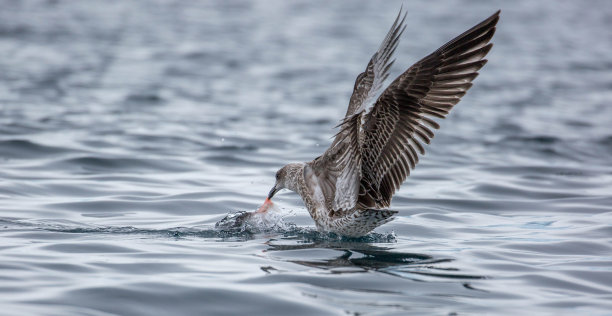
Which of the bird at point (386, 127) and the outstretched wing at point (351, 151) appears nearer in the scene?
the outstretched wing at point (351, 151)

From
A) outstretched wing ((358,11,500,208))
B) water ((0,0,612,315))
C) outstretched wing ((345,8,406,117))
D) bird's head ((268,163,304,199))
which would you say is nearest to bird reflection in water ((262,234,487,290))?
water ((0,0,612,315))

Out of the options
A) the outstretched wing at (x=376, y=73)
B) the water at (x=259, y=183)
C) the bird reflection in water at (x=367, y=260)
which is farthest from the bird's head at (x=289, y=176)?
the outstretched wing at (x=376, y=73)

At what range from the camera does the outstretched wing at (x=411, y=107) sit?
22.2ft

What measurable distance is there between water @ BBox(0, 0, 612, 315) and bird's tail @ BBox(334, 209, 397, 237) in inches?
4.3

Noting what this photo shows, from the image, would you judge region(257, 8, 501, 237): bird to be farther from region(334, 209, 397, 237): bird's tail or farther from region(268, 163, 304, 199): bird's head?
region(268, 163, 304, 199): bird's head

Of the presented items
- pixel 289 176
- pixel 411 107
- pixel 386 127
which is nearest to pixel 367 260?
pixel 386 127

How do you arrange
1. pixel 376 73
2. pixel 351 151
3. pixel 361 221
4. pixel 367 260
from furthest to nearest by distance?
pixel 361 221 → pixel 376 73 → pixel 351 151 → pixel 367 260

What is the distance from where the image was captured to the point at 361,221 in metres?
6.93

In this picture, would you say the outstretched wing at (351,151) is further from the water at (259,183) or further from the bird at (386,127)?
the water at (259,183)

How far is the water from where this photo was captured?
218 inches

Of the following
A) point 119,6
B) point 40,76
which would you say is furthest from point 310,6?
point 40,76

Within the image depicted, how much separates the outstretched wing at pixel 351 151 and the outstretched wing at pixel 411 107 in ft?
0.60

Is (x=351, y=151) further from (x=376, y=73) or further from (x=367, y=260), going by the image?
(x=367, y=260)

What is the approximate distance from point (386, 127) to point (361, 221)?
0.81 meters
